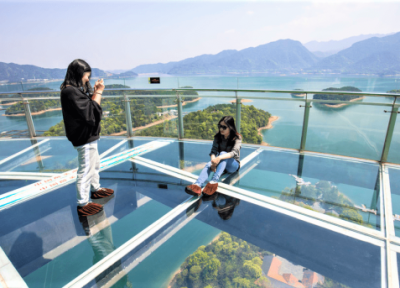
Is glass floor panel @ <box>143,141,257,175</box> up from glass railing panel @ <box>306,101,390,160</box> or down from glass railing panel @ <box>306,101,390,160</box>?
down

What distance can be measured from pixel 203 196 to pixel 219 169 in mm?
443

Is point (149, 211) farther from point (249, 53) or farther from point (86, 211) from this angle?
point (249, 53)

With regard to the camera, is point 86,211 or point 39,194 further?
point 39,194

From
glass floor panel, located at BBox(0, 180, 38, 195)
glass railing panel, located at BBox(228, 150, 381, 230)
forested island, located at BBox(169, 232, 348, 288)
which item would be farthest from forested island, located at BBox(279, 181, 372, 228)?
glass floor panel, located at BBox(0, 180, 38, 195)


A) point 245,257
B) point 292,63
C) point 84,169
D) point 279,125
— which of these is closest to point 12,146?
point 84,169

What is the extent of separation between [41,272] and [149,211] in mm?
957

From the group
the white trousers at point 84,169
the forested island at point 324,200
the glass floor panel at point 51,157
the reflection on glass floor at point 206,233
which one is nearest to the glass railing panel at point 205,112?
the glass floor panel at point 51,157

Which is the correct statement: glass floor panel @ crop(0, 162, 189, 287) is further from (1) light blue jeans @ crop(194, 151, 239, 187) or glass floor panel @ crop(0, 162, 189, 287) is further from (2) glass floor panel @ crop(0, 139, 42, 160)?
(2) glass floor panel @ crop(0, 139, 42, 160)

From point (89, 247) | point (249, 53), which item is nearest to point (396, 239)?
point (89, 247)

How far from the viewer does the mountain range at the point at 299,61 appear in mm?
54638

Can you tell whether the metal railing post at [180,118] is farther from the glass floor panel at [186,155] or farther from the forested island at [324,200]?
the forested island at [324,200]

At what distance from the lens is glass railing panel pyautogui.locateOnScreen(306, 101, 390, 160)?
11.1 ft

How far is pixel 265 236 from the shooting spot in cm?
182

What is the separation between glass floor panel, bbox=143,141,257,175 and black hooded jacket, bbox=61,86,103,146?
1552mm
